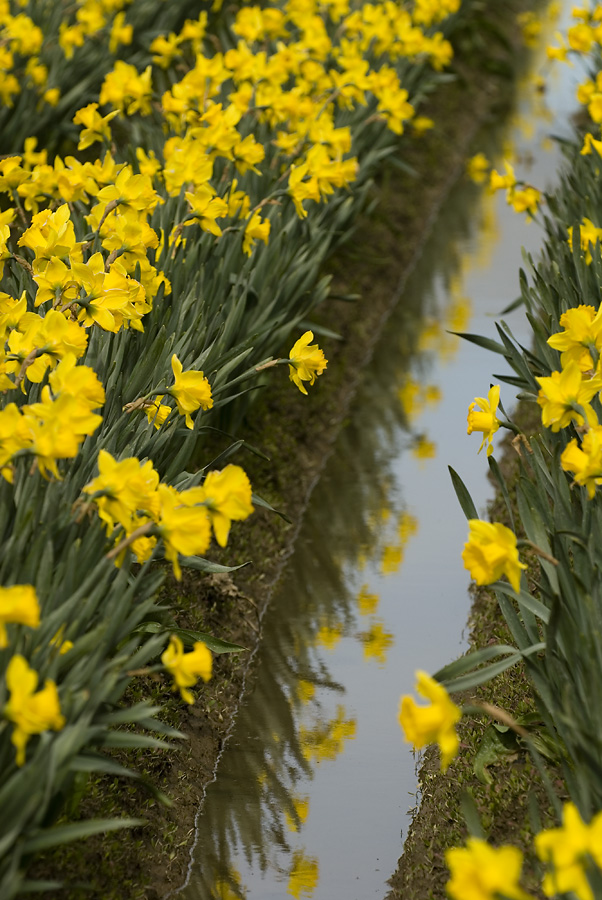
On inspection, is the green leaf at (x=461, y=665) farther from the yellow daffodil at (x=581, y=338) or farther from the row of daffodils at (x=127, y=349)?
the yellow daffodil at (x=581, y=338)

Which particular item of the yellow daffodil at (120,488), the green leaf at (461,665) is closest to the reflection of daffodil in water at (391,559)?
the green leaf at (461,665)

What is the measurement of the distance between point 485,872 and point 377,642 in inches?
78.2

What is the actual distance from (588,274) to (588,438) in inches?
58.4

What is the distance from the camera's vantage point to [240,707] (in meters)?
3.14

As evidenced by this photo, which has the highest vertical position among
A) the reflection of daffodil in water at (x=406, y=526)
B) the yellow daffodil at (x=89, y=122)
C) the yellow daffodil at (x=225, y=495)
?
the yellow daffodil at (x=89, y=122)

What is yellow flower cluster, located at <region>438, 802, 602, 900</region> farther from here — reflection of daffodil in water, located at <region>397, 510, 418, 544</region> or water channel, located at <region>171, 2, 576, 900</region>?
reflection of daffodil in water, located at <region>397, 510, 418, 544</region>

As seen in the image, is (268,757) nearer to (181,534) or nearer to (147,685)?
(147,685)

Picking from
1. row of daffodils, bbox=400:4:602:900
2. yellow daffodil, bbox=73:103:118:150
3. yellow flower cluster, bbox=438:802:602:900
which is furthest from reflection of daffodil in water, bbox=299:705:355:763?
yellow daffodil, bbox=73:103:118:150

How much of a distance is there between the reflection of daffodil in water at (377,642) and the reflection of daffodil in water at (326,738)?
30cm

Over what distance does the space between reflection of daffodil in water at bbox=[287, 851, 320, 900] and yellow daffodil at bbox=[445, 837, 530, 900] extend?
1.08m

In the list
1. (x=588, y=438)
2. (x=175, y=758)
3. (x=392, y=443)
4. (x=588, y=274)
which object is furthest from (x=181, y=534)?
(x=392, y=443)

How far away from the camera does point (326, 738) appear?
3.01 m

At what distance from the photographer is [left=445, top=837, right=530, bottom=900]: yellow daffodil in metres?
1.44

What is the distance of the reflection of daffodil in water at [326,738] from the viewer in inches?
116
